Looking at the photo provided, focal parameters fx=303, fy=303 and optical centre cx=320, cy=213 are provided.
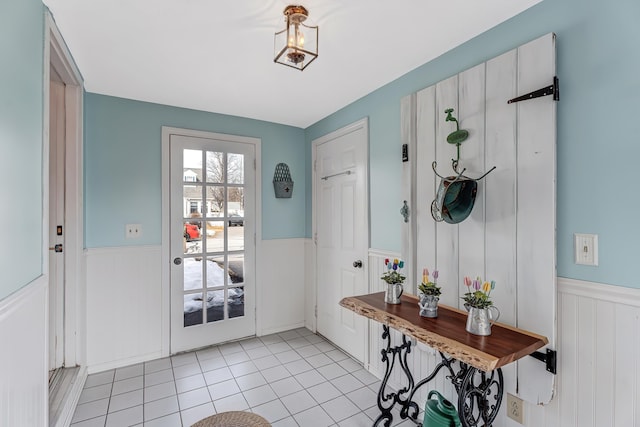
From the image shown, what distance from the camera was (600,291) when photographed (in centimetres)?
126

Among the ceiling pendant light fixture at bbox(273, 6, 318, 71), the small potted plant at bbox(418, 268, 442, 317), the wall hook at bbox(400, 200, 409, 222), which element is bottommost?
the small potted plant at bbox(418, 268, 442, 317)

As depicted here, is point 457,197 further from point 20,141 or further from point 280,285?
point 280,285

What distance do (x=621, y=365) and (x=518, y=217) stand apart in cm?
69

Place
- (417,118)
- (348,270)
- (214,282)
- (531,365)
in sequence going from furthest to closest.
Result: (214,282)
(348,270)
(417,118)
(531,365)

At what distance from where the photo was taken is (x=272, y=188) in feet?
11.0

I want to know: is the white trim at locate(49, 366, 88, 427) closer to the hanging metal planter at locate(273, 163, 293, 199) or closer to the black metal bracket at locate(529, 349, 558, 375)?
the hanging metal planter at locate(273, 163, 293, 199)

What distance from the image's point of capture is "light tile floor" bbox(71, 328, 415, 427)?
6.54 feet

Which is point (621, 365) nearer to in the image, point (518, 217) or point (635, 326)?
point (635, 326)

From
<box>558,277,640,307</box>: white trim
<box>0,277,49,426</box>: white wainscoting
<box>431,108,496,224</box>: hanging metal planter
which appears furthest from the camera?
<box>431,108,496,224</box>: hanging metal planter

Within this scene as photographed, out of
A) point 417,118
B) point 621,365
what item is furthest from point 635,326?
point 417,118

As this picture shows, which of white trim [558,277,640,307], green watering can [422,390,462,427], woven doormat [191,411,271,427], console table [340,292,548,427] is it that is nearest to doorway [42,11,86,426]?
woven doormat [191,411,271,427]

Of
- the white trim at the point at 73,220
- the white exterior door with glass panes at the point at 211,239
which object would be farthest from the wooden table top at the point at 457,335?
the white trim at the point at 73,220

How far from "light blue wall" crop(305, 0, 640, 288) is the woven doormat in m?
1.55

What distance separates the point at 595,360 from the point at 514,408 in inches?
19.4
